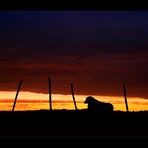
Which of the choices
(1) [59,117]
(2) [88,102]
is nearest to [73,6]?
(1) [59,117]

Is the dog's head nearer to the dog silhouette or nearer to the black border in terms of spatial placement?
the dog silhouette

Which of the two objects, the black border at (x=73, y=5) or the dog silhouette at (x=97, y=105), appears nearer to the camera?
the black border at (x=73, y=5)

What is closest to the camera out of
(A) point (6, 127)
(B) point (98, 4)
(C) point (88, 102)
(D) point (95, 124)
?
(B) point (98, 4)

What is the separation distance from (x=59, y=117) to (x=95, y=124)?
2.51 feet

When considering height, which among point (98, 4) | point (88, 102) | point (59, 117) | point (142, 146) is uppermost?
point (88, 102)

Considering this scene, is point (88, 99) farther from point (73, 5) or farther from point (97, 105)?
point (73, 5)

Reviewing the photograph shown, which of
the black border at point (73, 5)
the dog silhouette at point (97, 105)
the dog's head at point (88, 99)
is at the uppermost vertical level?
the dog's head at point (88, 99)

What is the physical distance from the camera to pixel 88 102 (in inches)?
456

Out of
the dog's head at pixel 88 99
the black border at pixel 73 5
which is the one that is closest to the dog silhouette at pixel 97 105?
the dog's head at pixel 88 99

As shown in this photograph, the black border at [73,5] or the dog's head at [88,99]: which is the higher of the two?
the dog's head at [88,99]

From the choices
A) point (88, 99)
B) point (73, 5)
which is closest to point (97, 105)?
point (88, 99)

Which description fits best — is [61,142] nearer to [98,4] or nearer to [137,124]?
[98,4]

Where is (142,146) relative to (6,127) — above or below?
below

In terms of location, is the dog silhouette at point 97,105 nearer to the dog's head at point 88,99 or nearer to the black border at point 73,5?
the dog's head at point 88,99
